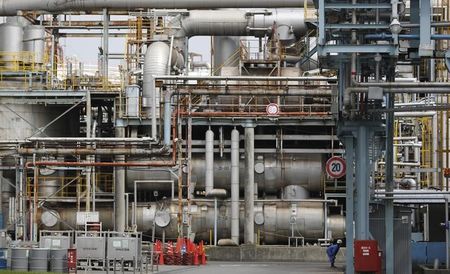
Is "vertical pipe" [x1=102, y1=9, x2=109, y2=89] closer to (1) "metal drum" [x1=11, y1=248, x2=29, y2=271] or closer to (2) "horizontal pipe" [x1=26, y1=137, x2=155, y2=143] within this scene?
(2) "horizontal pipe" [x1=26, y1=137, x2=155, y2=143]

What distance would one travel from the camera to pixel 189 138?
155ft

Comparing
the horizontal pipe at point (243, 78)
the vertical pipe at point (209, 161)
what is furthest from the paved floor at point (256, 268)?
the horizontal pipe at point (243, 78)

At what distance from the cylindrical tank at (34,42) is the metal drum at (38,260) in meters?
18.0

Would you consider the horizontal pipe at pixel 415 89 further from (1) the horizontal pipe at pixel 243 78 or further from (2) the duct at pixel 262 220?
(2) the duct at pixel 262 220

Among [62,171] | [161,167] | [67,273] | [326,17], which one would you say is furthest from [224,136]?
[326,17]

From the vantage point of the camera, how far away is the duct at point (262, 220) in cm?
4881

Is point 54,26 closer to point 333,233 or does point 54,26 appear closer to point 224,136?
point 224,136

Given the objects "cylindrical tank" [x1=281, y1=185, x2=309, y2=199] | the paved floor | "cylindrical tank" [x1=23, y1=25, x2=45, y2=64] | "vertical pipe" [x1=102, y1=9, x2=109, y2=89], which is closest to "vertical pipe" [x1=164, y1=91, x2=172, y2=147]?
the paved floor

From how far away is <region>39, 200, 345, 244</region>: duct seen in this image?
160 ft

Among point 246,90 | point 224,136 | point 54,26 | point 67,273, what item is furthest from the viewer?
point 54,26

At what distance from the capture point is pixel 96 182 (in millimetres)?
51500

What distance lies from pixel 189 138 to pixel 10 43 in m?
11.5

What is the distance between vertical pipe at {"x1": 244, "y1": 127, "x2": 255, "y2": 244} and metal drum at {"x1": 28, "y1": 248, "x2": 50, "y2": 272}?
13791mm

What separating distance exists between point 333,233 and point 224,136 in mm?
6778
